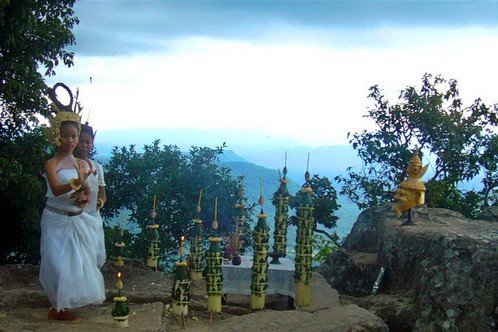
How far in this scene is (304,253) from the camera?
7996mm

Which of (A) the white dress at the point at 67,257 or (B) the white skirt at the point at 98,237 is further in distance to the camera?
(B) the white skirt at the point at 98,237

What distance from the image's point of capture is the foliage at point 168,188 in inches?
511

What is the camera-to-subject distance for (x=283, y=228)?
963 centimetres

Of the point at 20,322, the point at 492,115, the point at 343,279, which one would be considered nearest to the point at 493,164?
the point at 492,115

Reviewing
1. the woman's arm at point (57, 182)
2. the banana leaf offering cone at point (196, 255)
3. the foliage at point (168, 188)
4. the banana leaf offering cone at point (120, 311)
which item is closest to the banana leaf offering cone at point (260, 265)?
the banana leaf offering cone at point (196, 255)

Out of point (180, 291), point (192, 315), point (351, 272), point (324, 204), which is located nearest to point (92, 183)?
point (180, 291)

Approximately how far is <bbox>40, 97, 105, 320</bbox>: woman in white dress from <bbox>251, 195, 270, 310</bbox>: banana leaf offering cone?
1.99 m

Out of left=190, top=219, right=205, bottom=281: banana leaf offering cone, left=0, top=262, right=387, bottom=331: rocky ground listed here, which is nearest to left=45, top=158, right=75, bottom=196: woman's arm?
left=0, top=262, right=387, bottom=331: rocky ground

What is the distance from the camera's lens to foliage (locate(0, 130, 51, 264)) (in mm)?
9164

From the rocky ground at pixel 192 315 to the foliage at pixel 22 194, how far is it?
1476 millimetres

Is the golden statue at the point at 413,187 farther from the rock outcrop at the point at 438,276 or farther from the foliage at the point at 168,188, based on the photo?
the foliage at the point at 168,188

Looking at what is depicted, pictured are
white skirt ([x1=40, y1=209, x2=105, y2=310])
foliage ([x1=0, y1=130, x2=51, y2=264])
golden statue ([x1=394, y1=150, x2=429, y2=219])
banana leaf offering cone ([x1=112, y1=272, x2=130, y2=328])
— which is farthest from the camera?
foliage ([x1=0, y1=130, x2=51, y2=264])

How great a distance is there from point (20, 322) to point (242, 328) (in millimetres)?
2522

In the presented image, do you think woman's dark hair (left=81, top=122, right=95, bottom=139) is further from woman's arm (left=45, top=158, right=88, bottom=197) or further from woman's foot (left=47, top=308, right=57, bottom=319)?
woman's foot (left=47, top=308, right=57, bottom=319)
